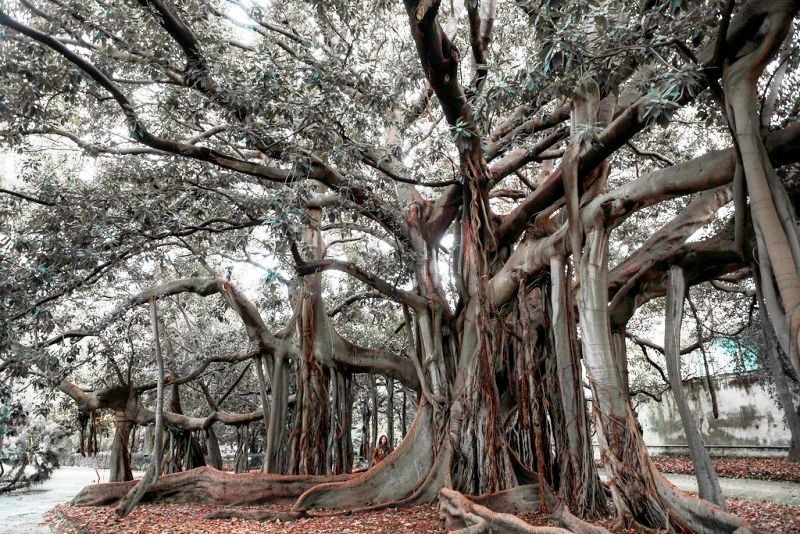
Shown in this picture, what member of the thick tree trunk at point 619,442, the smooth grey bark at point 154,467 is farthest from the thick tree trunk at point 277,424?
the thick tree trunk at point 619,442

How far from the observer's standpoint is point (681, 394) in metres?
4.42

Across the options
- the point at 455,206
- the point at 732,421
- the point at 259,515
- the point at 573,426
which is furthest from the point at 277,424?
the point at 732,421

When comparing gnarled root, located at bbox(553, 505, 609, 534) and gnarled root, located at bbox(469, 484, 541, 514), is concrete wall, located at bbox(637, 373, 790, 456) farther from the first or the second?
gnarled root, located at bbox(553, 505, 609, 534)

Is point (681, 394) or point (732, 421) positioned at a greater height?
point (681, 394)

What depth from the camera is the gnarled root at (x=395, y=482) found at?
19.5 ft

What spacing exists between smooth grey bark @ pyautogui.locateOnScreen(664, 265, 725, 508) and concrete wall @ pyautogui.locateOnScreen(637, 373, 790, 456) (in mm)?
8374

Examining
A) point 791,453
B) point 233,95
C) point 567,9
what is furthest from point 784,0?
point 791,453

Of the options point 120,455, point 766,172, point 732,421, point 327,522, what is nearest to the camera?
point 766,172

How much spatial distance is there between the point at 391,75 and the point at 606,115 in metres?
2.31

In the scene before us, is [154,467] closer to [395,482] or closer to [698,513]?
[395,482]

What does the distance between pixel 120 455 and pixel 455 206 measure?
20.9ft

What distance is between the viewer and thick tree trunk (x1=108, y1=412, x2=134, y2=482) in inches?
351

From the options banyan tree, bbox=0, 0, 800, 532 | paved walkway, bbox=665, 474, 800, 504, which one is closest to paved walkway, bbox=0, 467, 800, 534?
paved walkway, bbox=665, 474, 800, 504

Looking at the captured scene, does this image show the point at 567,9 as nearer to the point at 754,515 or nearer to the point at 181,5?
the point at 181,5
